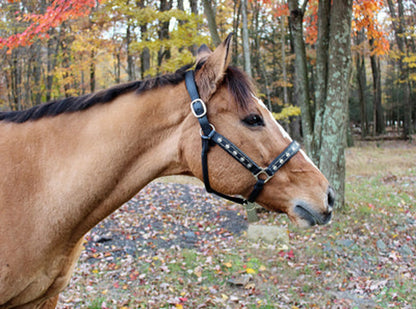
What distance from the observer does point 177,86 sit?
7.07ft

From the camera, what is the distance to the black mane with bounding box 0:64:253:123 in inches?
82.7

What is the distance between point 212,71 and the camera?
2.04 meters

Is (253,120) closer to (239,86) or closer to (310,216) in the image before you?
(239,86)

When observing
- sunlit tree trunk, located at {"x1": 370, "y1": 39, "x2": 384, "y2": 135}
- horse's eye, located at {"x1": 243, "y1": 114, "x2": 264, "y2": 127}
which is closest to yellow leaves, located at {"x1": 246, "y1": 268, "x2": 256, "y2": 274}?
horse's eye, located at {"x1": 243, "y1": 114, "x2": 264, "y2": 127}

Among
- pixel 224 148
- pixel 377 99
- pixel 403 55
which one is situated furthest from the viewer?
pixel 377 99

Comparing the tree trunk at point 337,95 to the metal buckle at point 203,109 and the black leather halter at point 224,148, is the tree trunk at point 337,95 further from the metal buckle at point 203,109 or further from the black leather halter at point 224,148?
the metal buckle at point 203,109

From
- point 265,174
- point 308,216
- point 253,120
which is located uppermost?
point 253,120

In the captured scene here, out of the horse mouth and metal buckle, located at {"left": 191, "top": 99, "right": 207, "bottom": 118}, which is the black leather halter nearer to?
metal buckle, located at {"left": 191, "top": 99, "right": 207, "bottom": 118}

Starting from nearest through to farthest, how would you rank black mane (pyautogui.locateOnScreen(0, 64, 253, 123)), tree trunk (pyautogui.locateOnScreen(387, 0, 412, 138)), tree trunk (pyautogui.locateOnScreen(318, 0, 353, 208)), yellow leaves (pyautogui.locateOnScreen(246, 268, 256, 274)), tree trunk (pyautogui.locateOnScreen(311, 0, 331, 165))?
1. black mane (pyautogui.locateOnScreen(0, 64, 253, 123))
2. yellow leaves (pyautogui.locateOnScreen(246, 268, 256, 274))
3. tree trunk (pyautogui.locateOnScreen(318, 0, 353, 208))
4. tree trunk (pyautogui.locateOnScreen(311, 0, 331, 165))
5. tree trunk (pyautogui.locateOnScreen(387, 0, 412, 138))

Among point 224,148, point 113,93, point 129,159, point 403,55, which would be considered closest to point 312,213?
point 224,148

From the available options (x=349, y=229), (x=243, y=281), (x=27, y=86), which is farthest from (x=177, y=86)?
(x=27, y=86)

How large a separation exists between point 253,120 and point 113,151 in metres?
0.94

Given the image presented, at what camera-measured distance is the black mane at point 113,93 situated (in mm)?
2102

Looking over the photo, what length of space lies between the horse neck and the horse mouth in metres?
0.86
